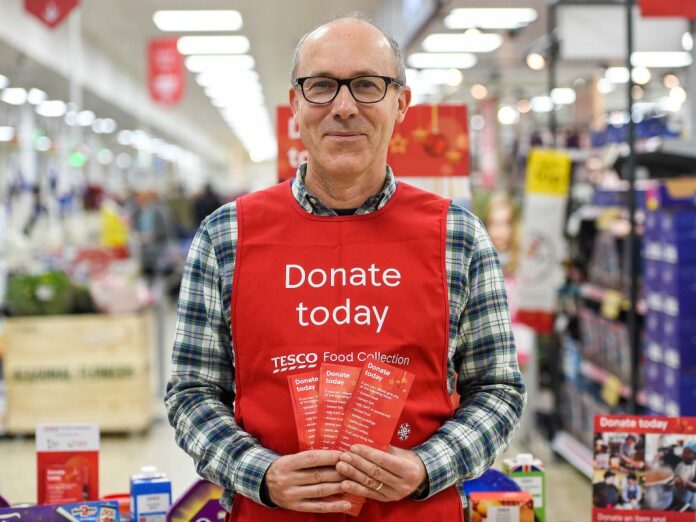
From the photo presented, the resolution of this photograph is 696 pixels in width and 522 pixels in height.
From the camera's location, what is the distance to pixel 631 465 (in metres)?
2.04

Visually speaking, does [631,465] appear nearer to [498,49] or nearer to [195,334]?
[195,334]

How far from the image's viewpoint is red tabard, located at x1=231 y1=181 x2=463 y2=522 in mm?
1585

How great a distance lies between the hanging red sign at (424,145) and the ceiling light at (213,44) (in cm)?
1108

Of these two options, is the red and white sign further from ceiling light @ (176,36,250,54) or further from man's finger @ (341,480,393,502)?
ceiling light @ (176,36,250,54)

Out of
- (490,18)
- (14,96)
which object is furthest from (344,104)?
(14,96)

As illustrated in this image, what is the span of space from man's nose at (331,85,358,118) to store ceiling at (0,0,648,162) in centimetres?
581

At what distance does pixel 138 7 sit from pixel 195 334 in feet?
36.4

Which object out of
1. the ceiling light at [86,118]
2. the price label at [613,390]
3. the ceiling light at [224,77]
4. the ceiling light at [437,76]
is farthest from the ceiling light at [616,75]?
the ceiling light at [86,118]

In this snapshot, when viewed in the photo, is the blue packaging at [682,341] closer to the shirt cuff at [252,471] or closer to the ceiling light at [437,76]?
the shirt cuff at [252,471]

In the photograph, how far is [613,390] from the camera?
195 inches

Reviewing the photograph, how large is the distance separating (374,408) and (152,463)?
4442 mm

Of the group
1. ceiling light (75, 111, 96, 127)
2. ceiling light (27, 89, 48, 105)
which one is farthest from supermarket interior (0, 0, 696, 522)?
ceiling light (75, 111, 96, 127)

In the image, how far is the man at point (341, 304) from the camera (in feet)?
5.19

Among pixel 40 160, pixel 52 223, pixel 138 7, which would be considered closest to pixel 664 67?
pixel 138 7
